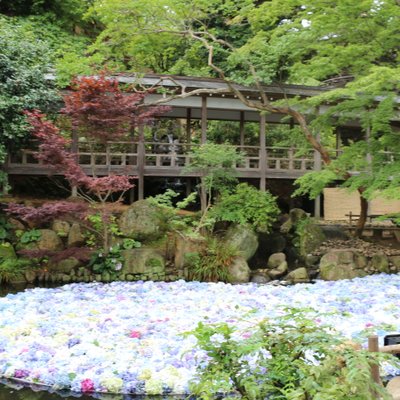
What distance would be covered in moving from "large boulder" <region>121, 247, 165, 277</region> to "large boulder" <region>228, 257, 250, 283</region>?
1.56 m

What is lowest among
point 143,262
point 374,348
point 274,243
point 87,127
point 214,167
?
point 143,262

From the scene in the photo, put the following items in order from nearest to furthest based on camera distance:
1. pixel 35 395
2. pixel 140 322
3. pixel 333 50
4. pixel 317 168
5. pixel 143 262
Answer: pixel 35 395
pixel 140 322
pixel 333 50
pixel 143 262
pixel 317 168

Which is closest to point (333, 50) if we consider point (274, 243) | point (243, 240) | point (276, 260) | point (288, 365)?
point (243, 240)

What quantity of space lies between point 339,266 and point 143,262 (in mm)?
4552

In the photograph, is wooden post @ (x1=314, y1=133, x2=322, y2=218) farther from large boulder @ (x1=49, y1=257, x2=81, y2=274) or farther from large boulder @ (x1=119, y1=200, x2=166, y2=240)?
large boulder @ (x1=49, y1=257, x2=81, y2=274)

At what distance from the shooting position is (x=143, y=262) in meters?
10.4

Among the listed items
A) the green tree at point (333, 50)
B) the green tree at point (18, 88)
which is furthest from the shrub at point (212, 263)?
the green tree at point (18, 88)

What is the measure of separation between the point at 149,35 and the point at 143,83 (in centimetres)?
130

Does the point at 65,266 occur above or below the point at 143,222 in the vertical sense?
below

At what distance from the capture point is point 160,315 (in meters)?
6.64

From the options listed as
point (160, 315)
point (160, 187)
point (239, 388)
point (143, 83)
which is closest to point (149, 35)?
point (143, 83)

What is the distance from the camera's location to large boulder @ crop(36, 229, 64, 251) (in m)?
10.8

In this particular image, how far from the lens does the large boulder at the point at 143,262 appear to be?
10.3 metres

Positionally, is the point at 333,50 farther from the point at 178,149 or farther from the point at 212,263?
the point at 178,149
